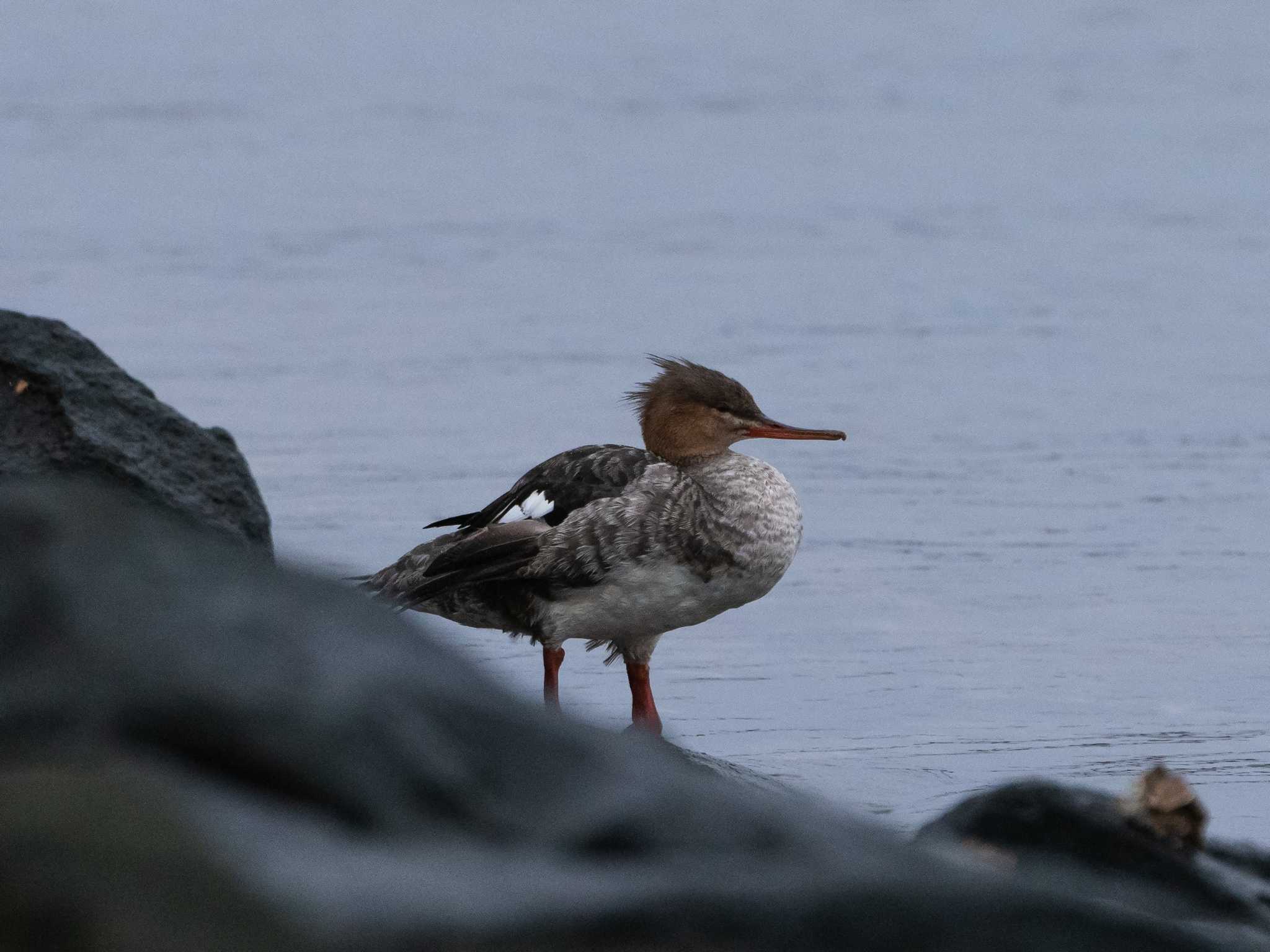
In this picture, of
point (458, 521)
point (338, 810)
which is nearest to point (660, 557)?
point (458, 521)

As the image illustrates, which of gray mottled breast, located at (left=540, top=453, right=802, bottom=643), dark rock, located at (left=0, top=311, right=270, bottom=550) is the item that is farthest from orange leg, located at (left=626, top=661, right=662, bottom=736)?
dark rock, located at (left=0, top=311, right=270, bottom=550)

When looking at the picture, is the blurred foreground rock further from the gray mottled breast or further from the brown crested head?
the brown crested head

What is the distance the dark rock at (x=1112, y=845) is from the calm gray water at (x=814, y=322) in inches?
41.8

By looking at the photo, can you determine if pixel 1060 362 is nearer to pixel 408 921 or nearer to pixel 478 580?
pixel 478 580

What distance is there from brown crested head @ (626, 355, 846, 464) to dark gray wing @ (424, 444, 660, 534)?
0.36 feet

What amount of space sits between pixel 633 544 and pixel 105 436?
160cm

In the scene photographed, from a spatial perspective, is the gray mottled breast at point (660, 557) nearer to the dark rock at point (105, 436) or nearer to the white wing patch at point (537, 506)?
the white wing patch at point (537, 506)

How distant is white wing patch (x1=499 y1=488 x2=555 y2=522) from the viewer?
6.42 metres

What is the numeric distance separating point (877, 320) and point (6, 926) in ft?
37.1

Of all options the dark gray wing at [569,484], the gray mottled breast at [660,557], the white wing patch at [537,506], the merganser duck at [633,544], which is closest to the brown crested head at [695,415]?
the merganser duck at [633,544]

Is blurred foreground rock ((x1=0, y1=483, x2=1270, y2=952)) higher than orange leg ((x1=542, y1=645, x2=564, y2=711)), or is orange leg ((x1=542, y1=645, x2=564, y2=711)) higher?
orange leg ((x1=542, y1=645, x2=564, y2=711))

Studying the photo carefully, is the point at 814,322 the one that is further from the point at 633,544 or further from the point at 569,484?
the point at 633,544

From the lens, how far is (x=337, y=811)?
1948mm

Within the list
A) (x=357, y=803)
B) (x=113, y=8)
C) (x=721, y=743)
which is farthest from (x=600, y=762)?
(x=113, y=8)
